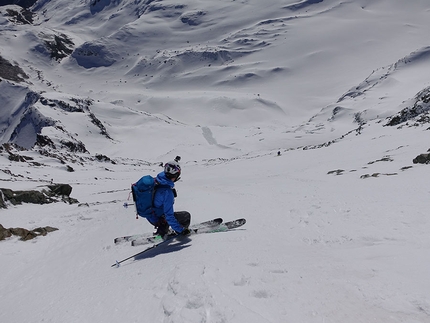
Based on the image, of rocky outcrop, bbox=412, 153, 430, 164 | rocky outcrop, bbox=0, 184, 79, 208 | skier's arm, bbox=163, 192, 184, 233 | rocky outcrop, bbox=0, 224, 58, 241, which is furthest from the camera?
rocky outcrop, bbox=412, 153, 430, 164

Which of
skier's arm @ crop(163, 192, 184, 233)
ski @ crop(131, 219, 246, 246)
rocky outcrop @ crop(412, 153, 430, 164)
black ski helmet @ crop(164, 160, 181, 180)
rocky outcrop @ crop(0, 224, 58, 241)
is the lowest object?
rocky outcrop @ crop(412, 153, 430, 164)

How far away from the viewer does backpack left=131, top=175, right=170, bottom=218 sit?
608 cm

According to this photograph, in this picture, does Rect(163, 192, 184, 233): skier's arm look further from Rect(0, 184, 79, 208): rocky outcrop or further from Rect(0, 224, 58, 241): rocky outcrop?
Rect(0, 184, 79, 208): rocky outcrop

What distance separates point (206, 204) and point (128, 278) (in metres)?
6.12

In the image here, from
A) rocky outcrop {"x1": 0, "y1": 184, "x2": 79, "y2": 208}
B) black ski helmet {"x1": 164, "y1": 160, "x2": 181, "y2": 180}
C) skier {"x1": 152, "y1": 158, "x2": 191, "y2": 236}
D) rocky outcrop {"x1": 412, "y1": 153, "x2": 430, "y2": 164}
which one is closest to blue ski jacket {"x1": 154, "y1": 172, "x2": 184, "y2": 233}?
skier {"x1": 152, "y1": 158, "x2": 191, "y2": 236}

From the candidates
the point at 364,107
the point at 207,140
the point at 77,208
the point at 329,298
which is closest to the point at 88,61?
the point at 207,140

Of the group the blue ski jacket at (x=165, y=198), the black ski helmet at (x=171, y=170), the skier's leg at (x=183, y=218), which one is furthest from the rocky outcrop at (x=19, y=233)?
the black ski helmet at (x=171, y=170)

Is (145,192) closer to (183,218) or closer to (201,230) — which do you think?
(183,218)

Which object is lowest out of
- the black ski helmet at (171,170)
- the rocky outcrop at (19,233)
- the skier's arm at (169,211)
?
the rocky outcrop at (19,233)

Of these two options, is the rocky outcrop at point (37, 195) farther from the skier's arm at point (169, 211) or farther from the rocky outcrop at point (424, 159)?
the rocky outcrop at point (424, 159)

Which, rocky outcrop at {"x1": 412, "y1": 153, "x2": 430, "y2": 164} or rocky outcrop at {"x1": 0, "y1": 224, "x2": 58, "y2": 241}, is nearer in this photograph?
rocky outcrop at {"x1": 0, "y1": 224, "x2": 58, "y2": 241}

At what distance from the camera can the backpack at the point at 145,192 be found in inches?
239

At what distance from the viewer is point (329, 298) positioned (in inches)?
143

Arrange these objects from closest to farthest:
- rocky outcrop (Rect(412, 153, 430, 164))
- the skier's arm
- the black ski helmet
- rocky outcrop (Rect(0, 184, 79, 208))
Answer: the black ski helmet, the skier's arm, rocky outcrop (Rect(0, 184, 79, 208)), rocky outcrop (Rect(412, 153, 430, 164))
